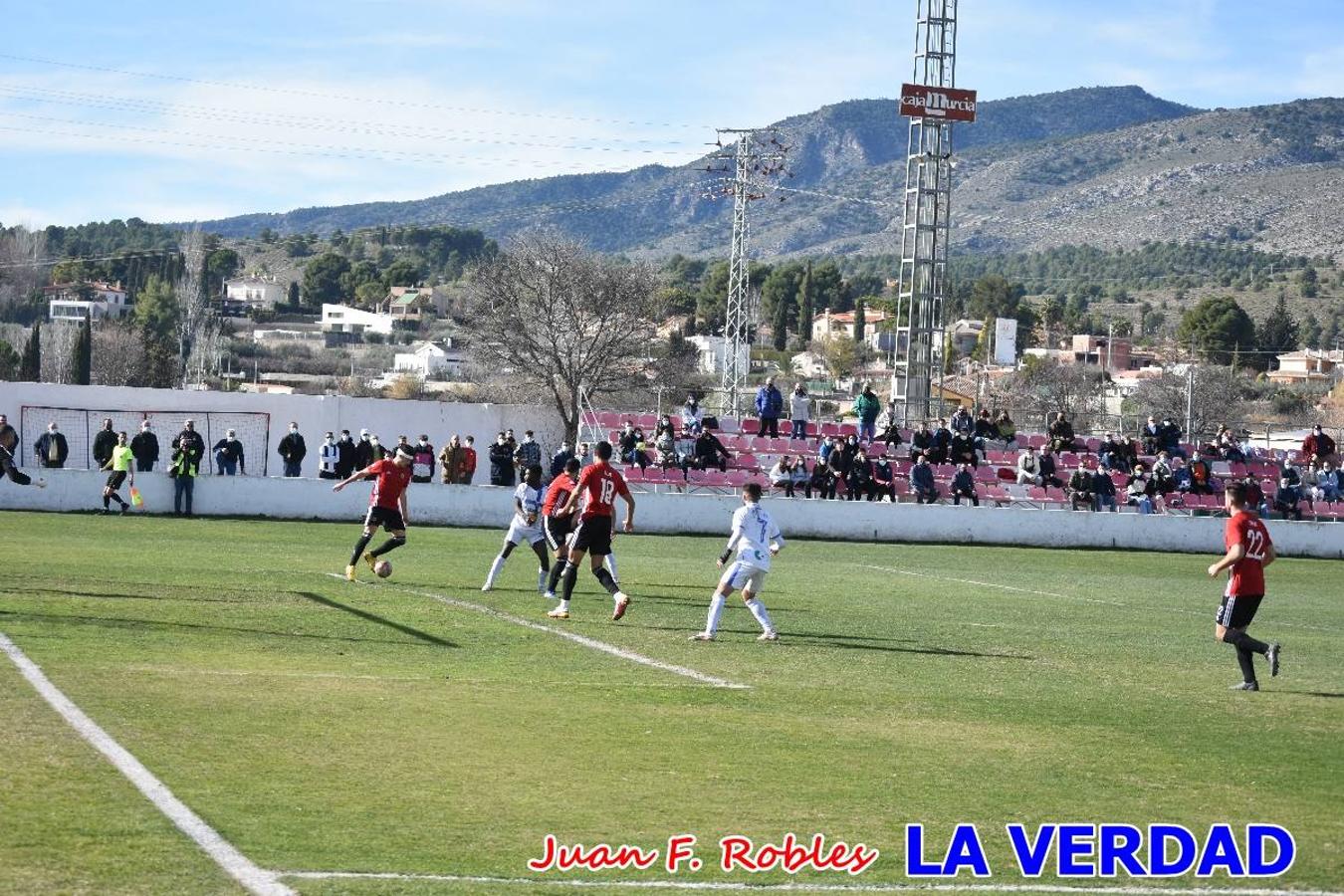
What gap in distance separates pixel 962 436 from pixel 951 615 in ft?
76.5

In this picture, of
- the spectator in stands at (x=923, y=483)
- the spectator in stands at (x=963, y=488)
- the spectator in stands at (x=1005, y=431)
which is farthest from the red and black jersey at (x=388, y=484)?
the spectator in stands at (x=1005, y=431)

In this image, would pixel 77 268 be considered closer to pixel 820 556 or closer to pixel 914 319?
pixel 914 319

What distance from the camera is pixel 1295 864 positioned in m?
8.79

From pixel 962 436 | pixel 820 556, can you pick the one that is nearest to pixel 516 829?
pixel 820 556

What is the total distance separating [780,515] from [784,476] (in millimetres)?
2422

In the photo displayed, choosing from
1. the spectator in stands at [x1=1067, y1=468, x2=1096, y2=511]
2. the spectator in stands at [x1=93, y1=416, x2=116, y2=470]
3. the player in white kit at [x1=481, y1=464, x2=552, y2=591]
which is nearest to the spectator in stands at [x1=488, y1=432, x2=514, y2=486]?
the spectator in stands at [x1=93, y1=416, x2=116, y2=470]

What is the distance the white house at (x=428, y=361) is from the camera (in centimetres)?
13289

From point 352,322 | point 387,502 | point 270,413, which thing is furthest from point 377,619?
point 352,322

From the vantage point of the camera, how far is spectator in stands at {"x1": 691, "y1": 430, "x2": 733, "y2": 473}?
43.8 meters

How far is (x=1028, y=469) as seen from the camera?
4538 cm

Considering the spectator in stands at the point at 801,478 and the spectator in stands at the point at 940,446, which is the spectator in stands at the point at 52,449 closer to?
the spectator in stands at the point at 801,478

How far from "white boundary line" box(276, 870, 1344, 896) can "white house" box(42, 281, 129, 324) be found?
151203mm

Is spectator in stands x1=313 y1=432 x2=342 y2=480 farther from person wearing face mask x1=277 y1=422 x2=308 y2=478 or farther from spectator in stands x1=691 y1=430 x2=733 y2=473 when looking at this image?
spectator in stands x1=691 y1=430 x2=733 y2=473

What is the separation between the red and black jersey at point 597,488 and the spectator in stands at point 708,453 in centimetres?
2434
